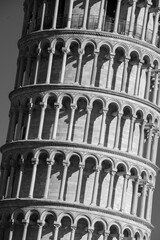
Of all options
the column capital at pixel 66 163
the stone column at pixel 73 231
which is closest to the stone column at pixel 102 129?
the column capital at pixel 66 163

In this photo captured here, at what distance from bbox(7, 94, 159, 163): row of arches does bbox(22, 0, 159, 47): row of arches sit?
4.32 meters

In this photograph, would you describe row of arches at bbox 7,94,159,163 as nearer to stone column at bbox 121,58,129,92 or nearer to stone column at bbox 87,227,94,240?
stone column at bbox 121,58,129,92

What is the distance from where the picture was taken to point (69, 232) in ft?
261

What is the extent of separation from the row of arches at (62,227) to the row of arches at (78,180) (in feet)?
3.38

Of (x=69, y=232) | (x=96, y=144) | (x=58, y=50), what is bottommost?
(x=69, y=232)

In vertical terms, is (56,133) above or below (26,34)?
below

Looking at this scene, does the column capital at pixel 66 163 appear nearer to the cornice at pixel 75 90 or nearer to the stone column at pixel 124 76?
the cornice at pixel 75 90

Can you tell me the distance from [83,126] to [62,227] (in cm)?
571

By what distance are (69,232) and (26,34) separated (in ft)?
39.2

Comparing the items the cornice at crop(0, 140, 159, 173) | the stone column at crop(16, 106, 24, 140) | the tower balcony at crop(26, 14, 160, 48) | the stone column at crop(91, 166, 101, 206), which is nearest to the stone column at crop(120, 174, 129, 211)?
the cornice at crop(0, 140, 159, 173)

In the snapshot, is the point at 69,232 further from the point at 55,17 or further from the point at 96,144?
the point at 55,17

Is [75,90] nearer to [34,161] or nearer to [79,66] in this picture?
[79,66]

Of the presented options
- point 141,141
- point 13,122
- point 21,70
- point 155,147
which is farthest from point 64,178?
point 21,70

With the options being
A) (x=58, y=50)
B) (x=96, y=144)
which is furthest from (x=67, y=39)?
(x=96, y=144)
